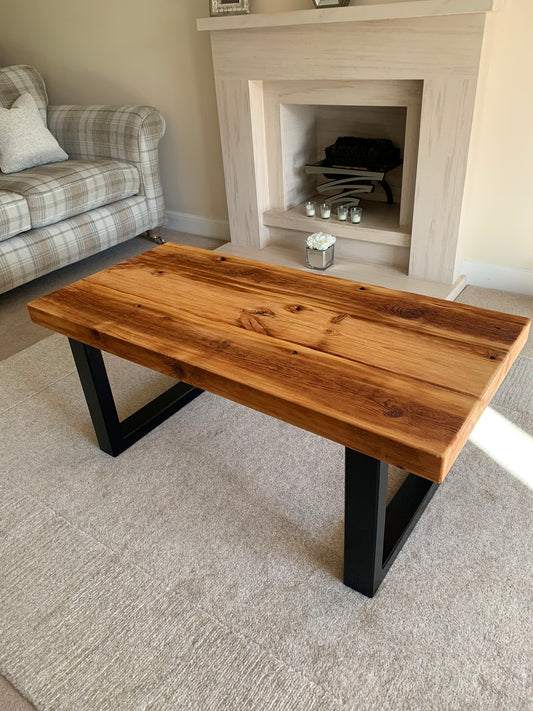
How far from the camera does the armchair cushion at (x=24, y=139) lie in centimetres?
276

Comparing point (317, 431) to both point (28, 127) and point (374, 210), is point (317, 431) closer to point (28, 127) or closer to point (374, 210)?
point (374, 210)

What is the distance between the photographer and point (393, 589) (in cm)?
122

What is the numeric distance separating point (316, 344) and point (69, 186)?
73.9 inches

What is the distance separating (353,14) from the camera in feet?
6.78

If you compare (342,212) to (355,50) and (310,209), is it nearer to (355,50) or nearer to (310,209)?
(310,209)

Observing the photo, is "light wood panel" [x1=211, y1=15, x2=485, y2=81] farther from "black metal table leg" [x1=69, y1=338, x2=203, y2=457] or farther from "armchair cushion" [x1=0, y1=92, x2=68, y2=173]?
"black metal table leg" [x1=69, y1=338, x2=203, y2=457]

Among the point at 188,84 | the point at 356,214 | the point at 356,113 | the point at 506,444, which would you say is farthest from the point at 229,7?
the point at 506,444

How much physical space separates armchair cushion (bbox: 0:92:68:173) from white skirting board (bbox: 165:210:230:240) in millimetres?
714

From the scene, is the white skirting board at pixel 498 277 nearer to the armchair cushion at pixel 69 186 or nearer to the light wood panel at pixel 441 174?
the light wood panel at pixel 441 174

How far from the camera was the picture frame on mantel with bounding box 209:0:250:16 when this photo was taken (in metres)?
2.38

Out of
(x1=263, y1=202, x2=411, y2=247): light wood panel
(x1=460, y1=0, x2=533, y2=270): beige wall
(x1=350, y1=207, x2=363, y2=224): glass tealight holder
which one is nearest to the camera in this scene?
(x1=460, y1=0, x2=533, y2=270): beige wall

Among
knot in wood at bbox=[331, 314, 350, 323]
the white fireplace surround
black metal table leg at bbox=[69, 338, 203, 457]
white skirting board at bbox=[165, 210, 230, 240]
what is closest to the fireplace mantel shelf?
the white fireplace surround

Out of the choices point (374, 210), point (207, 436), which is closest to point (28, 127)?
point (374, 210)

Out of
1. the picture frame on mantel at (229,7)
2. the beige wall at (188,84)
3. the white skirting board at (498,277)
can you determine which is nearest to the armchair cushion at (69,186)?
the beige wall at (188,84)
